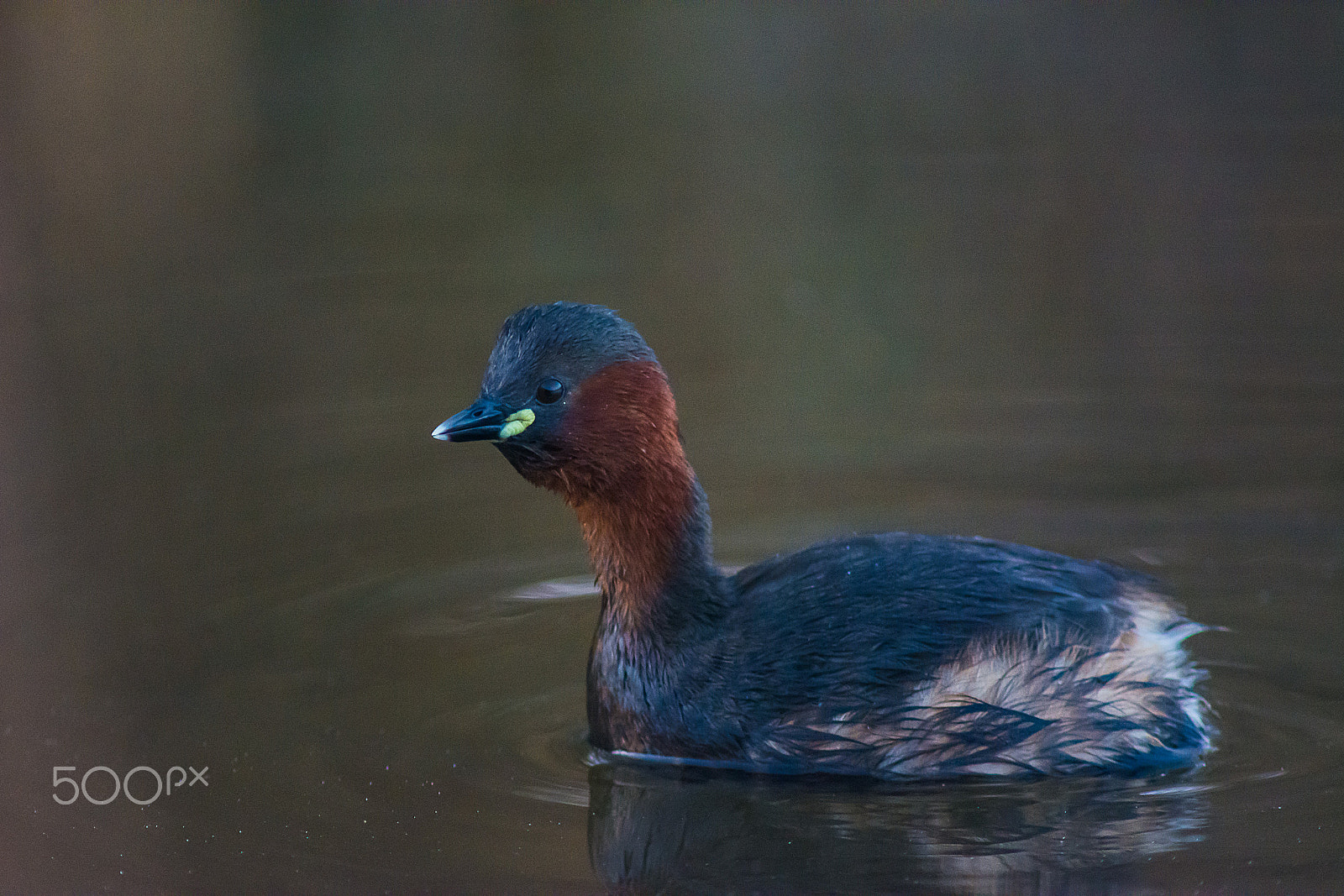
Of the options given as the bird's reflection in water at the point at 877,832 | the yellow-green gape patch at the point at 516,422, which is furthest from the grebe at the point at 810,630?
the bird's reflection in water at the point at 877,832

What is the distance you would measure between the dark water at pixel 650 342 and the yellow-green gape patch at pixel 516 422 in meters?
0.97

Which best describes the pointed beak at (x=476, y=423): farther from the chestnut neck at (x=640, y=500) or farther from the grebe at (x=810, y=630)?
the chestnut neck at (x=640, y=500)

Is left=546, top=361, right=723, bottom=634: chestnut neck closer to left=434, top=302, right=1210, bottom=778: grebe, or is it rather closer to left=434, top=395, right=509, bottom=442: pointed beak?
left=434, top=302, right=1210, bottom=778: grebe

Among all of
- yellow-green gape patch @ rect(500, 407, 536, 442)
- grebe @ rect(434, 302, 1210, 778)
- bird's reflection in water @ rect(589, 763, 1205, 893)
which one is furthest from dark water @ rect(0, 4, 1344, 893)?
yellow-green gape patch @ rect(500, 407, 536, 442)

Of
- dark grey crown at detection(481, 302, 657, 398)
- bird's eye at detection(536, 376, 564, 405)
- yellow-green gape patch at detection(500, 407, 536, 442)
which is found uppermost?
dark grey crown at detection(481, 302, 657, 398)

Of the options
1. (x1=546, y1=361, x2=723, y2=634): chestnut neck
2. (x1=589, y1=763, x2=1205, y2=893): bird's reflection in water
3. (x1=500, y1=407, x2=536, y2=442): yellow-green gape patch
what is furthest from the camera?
(x1=546, y1=361, x2=723, y2=634): chestnut neck

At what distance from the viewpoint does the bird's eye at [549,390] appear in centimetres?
532

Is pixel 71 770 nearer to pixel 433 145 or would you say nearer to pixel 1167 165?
pixel 433 145

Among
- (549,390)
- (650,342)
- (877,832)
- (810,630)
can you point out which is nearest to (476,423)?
(549,390)

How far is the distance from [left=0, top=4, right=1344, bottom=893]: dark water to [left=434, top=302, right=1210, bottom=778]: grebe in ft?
0.58

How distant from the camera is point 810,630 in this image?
5.23 m

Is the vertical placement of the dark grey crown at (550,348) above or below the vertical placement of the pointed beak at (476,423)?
above

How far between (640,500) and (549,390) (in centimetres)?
48

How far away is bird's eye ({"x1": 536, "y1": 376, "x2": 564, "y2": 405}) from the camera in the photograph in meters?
5.32
